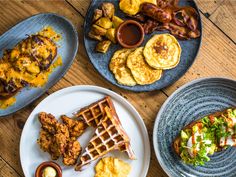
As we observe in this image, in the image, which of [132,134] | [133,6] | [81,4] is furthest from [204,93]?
[81,4]

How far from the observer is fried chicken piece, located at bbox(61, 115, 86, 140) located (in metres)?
3.68

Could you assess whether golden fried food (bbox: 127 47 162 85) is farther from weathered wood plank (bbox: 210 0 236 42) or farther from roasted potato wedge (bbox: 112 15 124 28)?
weathered wood plank (bbox: 210 0 236 42)

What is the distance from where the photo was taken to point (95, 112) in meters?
3.66

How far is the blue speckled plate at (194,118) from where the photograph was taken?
3.73m

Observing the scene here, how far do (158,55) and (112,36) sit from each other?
406 millimetres

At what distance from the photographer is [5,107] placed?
3740mm

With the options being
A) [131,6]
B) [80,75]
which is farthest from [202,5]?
[80,75]

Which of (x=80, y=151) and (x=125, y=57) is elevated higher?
(x=125, y=57)

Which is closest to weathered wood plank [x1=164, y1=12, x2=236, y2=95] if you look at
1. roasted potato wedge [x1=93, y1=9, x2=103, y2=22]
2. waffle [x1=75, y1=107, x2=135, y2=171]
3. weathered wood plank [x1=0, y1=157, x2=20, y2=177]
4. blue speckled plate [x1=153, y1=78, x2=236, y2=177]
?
blue speckled plate [x1=153, y1=78, x2=236, y2=177]

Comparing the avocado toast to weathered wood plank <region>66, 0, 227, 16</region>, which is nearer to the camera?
the avocado toast

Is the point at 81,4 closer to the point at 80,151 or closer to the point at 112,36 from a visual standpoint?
the point at 112,36

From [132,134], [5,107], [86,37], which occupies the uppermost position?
[86,37]

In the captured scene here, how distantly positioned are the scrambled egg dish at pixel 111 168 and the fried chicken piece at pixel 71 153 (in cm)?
21

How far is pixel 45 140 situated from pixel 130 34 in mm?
1118
